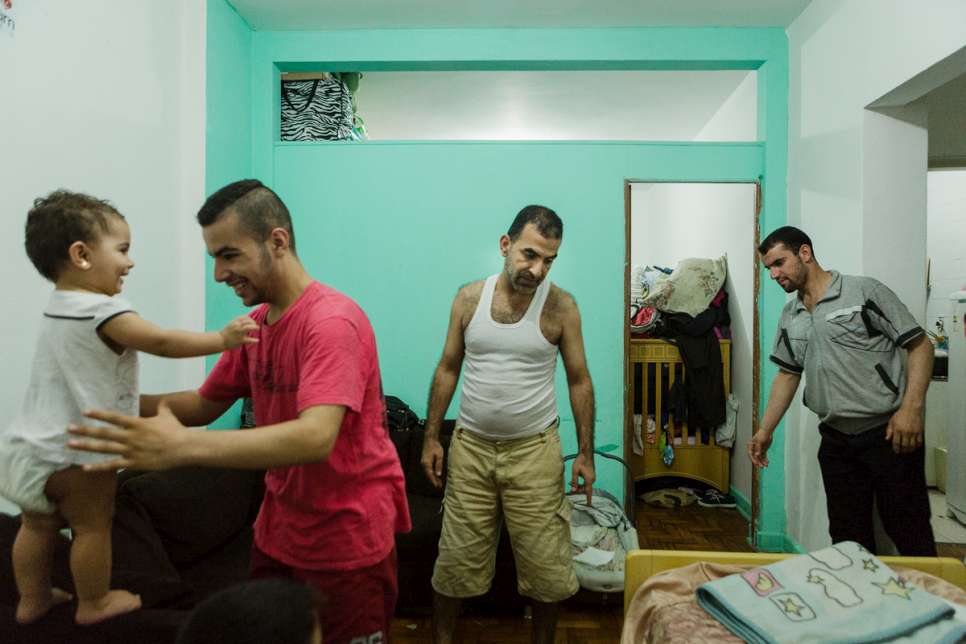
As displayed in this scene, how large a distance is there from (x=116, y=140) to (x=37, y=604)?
162 centimetres

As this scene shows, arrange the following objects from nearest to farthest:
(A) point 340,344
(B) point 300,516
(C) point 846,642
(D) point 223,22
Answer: (A) point 340,344 → (B) point 300,516 → (C) point 846,642 → (D) point 223,22

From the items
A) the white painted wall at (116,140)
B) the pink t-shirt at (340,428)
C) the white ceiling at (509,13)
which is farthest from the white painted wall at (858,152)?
the white painted wall at (116,140)

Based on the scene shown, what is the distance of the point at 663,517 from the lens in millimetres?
3520

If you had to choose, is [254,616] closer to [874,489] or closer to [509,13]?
[874,489]

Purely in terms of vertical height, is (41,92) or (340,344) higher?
(41,92)

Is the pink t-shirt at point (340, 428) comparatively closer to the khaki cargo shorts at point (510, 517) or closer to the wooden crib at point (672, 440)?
the khaki cargo shorts at point (510, 517)

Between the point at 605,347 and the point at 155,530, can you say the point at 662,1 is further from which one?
the point at 155,530

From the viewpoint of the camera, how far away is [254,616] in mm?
572

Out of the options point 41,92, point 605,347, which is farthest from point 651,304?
point 41,92

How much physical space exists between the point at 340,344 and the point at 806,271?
2.03 meters

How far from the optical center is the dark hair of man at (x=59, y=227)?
721mm

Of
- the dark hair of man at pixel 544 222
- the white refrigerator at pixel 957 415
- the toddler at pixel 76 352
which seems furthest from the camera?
the white refrigerator at pixel 957 415

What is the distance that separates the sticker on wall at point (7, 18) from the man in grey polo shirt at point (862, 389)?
2450 millimetres

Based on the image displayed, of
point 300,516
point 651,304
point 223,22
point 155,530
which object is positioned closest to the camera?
point 300,516
